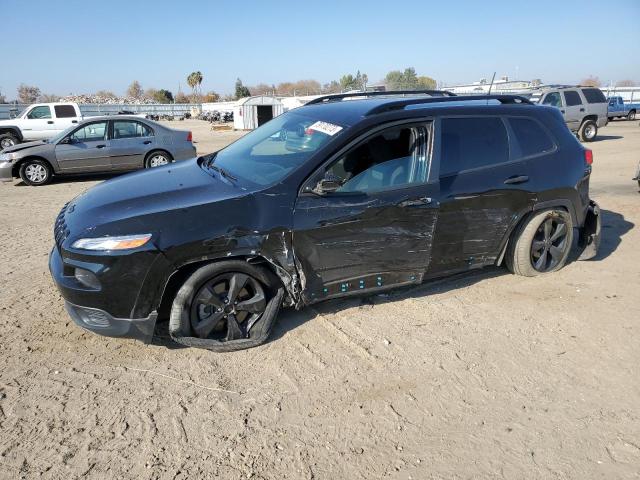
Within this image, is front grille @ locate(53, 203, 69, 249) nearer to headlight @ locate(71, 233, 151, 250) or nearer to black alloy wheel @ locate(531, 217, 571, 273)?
headlight @ locate(71, 233, 151, 250)

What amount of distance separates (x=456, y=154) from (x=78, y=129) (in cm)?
961

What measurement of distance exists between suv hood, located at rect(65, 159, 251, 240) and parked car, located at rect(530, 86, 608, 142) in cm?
1673

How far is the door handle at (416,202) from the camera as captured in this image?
379 centimetres

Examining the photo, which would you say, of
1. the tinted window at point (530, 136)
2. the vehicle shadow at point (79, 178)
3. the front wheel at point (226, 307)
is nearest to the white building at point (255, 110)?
the vehicle shadow at point (79, 178)

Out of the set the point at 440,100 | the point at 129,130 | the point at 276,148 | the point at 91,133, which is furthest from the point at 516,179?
the point at 91,133

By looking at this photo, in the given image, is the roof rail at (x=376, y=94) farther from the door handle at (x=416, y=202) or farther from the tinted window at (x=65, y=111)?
the tinted window at (x=65, y=111)

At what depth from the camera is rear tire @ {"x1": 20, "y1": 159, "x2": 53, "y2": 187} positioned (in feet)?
34.2

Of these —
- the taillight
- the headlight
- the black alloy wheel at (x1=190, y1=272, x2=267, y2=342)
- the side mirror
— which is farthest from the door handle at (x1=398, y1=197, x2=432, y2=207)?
the taillight

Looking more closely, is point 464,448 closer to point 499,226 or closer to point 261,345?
point 261,345

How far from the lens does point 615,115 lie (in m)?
30.9

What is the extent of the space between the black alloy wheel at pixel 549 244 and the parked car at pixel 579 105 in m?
14.3

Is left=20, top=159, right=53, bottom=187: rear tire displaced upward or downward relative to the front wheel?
upward

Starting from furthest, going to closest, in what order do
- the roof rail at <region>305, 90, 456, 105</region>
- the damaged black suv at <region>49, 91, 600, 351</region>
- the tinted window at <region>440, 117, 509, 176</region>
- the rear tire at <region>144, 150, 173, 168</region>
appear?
the rear tire at <region>144, 150, 173, 168</region> < the roof rail at <region>305, 90, 456, 105</region> < the tinted window at <region>440, 117, 509, 176</region> < the damaged black suv at <region>49, 91, 600, 351</region>

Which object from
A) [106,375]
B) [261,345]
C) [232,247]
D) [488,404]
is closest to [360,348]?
[261,345]
